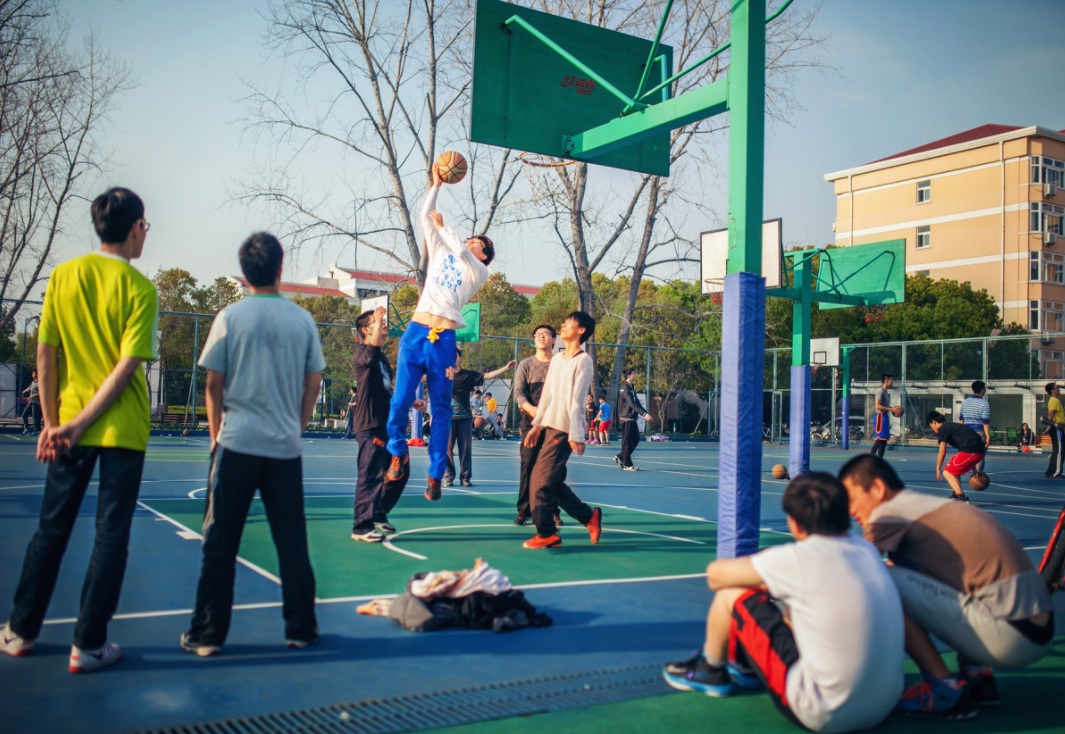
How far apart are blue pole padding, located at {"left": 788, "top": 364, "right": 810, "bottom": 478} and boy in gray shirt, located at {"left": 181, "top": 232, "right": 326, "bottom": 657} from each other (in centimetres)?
1081

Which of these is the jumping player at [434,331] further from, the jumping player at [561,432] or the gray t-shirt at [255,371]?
the gray t-shirt at [255,371]

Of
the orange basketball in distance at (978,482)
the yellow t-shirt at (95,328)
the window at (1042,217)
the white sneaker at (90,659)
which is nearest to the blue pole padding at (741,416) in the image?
the yellow t-shirt at (95,328)

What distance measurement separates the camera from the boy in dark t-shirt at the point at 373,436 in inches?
259

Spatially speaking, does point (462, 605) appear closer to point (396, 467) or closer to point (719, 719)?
point (719, 719)

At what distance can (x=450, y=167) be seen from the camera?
634 cm

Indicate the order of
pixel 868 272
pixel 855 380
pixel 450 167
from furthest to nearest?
pixel 855 380 → pixel 868 272 → pixel 450 167

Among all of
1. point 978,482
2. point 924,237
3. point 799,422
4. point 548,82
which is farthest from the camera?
point 924,237

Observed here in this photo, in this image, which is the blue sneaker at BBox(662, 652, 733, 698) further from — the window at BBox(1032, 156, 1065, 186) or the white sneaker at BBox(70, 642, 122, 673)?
the window at BBox(1032, 156, 1065, 186)

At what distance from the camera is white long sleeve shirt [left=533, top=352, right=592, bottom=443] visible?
6.49 m

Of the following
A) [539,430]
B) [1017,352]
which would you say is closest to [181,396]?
[539,430]

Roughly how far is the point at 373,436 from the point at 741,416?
3020 millimetres

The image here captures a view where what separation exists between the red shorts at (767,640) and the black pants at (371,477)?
3.77 m

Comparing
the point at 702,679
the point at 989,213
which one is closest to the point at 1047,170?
the point at 989,213

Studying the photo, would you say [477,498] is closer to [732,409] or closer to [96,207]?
[732,409]
